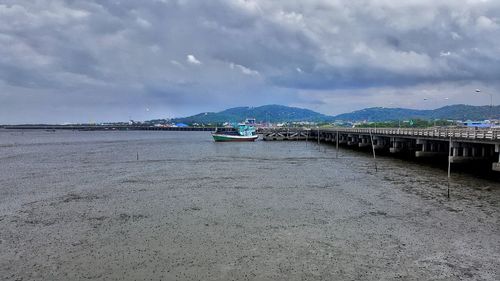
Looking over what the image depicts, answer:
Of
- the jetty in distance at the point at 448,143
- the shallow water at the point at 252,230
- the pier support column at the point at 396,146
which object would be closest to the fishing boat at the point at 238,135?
the jetty in distance at the point at 448,143

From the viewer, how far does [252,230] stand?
20281 mm

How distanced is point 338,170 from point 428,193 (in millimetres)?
17429

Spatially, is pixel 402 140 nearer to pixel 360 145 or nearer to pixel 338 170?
pixel 360 145

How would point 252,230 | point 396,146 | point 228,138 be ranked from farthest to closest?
point 228,138
point 396,146
point 252,230

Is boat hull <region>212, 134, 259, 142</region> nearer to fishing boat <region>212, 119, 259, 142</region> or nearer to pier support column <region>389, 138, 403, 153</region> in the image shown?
fishing boat <region>212, 119, 259, 142</region>

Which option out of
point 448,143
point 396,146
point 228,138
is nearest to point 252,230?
point 448,143

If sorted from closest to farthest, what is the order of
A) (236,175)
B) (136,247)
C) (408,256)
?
(408,256)
(136,247)
(236,175)

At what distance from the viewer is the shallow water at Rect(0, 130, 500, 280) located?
14.9 m

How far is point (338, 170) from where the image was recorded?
47438 mm

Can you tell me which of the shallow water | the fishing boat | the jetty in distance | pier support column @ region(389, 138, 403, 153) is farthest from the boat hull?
the shallow water

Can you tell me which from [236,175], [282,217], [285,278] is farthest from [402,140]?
[285,278]

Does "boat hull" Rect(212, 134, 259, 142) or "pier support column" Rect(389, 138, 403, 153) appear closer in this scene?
"pier support column" Rect(389, 138, 403, 153)

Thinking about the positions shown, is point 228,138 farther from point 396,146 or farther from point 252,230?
point 252,230

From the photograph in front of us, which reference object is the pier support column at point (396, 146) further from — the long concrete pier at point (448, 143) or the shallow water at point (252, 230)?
the shallow water at point (252, 230)
